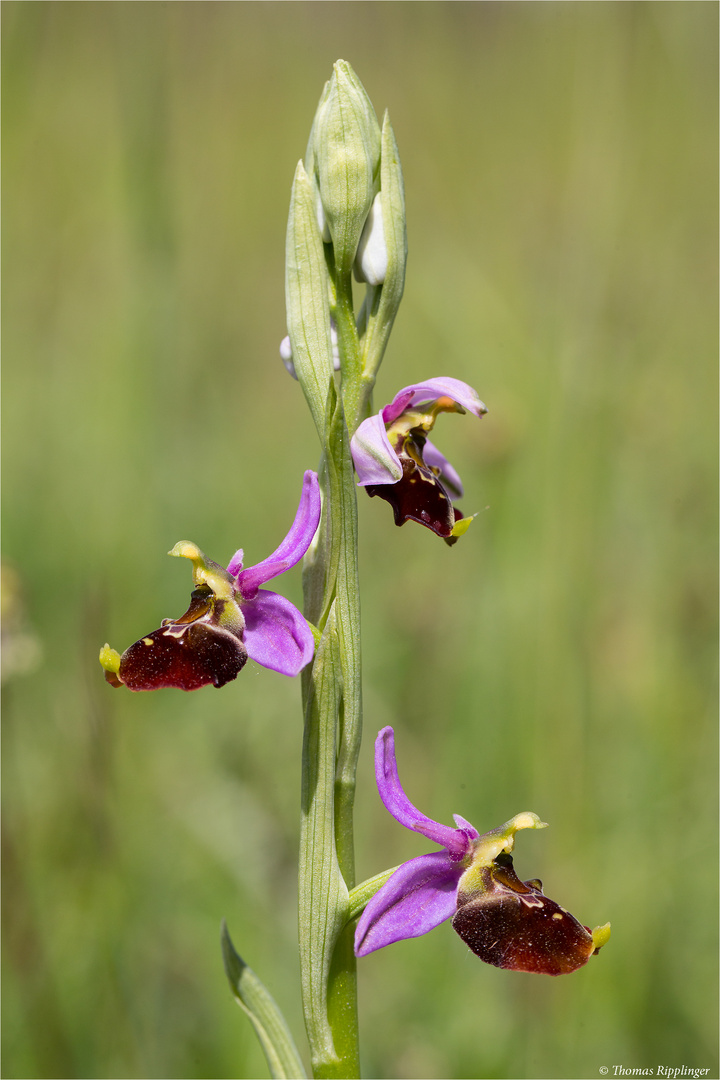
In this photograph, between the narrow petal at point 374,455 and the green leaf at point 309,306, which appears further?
the green leaf at point 309,306

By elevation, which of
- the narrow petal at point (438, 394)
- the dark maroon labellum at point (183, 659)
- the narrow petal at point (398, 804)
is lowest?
the narrow petal at point (398, 804)

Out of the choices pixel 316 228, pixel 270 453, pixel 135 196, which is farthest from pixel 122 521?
pixel 316 228

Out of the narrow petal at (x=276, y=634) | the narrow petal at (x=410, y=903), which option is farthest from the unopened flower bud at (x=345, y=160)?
the narrow petal at (x=410, y=903)

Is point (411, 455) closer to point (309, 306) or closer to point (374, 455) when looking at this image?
point (374, 455)

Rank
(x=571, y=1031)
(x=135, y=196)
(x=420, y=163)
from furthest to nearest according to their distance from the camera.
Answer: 1. (x=420, y=163)
2. (x=135, y=196)
3. (x=571, y=1031)

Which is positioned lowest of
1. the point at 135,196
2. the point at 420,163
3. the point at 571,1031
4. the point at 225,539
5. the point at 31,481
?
the point at 571,1031

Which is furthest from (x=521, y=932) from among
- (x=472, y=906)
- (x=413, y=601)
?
(x=413, y=601)

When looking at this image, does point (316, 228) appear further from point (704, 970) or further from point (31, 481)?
point (31, 481)

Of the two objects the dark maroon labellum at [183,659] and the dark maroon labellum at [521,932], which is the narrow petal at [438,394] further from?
the dark maroon labellum at [521,932]
